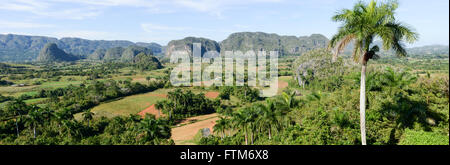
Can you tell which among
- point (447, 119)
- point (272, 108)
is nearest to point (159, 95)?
point (272, 108)

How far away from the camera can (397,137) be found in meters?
11.5

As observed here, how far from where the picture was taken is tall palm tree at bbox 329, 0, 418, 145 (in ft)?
25.3

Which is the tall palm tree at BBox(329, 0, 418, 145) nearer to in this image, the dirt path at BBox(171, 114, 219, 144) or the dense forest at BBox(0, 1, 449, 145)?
the dense forest at BBox(0, 1, 449, 145)

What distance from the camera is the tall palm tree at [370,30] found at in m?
7.71

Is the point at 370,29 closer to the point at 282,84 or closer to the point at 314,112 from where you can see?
the point at 314,112

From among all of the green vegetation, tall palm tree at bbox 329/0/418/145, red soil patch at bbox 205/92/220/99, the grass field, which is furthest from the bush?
red soil patch at bbox 205/92/220/99

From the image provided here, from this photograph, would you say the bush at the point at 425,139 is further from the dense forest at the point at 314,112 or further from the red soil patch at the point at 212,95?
the red soil patch at the point at 212,95

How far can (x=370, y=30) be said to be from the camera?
770 centimetres

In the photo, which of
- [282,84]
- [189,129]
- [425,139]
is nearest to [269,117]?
[425,139]

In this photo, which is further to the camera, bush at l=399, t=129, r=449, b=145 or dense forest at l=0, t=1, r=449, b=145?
bush at l=399, t=129, r=449, b=145

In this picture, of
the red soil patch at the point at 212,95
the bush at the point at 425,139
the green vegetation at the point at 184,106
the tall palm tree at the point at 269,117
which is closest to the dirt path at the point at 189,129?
the green vegetation at the point at 184,106

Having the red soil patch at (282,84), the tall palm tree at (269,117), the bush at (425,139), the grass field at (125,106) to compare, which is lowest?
the grass field at (125,106)

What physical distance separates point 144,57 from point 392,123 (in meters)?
155
